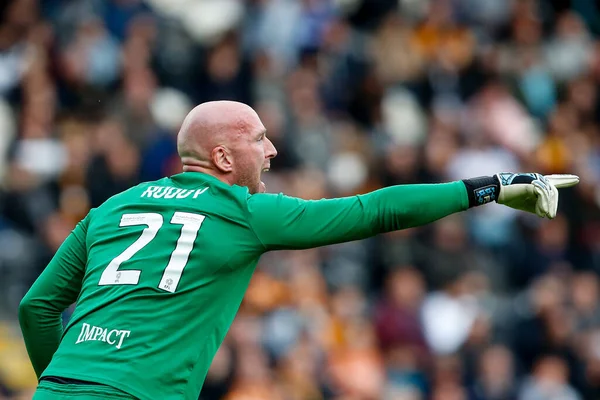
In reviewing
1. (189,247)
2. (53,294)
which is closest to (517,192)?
(189,247)

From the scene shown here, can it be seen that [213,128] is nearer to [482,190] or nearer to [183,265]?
[183,265]

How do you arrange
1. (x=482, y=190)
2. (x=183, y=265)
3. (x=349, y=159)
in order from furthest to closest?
(x=349, y=159)
(x=482, y=190)
(x=183, y=265)

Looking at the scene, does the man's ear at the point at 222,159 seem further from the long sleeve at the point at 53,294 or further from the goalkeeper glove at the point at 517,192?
the goalkeeper glove at the point at 517,192

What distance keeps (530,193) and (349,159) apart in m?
9.85

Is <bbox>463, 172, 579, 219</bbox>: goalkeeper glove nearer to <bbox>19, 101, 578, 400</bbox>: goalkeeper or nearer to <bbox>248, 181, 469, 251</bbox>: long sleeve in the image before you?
<bbox>19, 101, 578, 400</bbox>: goalkeeper

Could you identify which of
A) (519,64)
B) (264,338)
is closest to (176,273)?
(264,338)

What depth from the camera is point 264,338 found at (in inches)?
477

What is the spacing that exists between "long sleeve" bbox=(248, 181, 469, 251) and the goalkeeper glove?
0.17 meters

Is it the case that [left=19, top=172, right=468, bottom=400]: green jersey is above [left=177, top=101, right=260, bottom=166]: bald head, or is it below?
below

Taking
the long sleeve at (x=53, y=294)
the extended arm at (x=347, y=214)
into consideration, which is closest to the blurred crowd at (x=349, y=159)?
the long sleeve at (x=53, y=294)

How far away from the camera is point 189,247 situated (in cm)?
505

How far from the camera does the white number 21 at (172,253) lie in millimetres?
4992

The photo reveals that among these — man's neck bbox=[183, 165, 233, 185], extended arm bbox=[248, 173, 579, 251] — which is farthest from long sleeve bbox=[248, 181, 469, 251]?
man's neck bbox=[183, 165, 233, 185]

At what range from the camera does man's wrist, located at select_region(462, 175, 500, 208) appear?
515 centimetres
